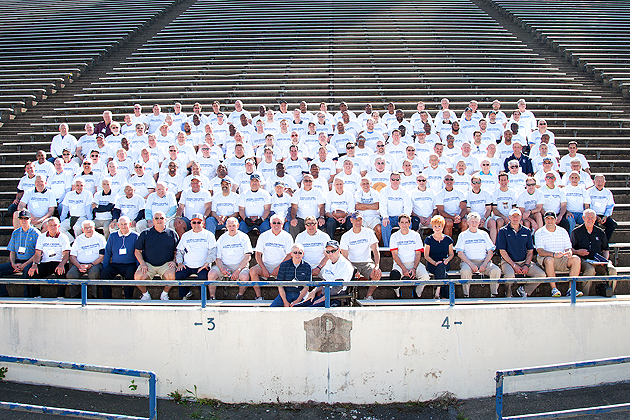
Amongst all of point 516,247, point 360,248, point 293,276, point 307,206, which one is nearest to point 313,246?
point 360,248

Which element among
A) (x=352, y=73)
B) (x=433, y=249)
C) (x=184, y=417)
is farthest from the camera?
(x=352, y=73)

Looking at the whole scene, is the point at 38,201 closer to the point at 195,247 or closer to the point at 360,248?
the point at 195,247

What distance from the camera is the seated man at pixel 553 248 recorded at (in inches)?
277

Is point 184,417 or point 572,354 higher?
point 572,354

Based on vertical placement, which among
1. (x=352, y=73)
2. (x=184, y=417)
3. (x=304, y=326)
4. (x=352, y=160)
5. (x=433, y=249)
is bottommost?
(x=184, y=417)

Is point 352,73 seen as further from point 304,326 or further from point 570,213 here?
point 304,326

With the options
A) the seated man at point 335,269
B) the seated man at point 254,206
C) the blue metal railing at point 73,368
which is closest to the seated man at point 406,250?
the seated man at point 335,269

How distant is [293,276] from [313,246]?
0.77 m

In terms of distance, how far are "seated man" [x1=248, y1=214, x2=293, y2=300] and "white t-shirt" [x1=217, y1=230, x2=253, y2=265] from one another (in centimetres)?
20

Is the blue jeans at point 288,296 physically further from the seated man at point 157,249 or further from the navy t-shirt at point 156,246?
the navy t-shirt at point 156,246

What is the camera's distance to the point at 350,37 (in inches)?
725

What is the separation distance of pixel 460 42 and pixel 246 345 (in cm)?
1546

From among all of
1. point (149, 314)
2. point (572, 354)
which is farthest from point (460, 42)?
point (149, 314)

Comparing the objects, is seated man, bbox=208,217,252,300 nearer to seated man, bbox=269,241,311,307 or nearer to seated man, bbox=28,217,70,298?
seated man, bbox=269,241,311,307
